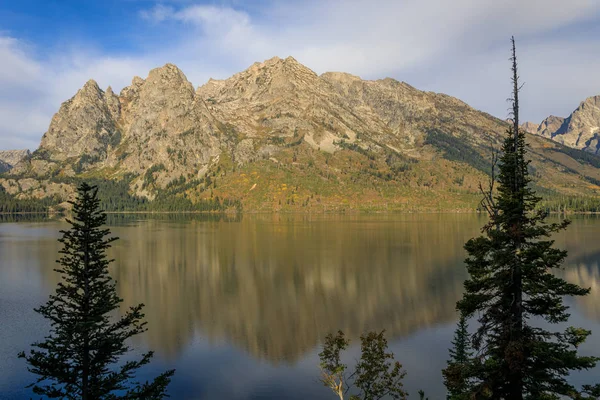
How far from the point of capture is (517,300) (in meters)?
20.0

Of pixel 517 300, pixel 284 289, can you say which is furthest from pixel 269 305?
pixel 517 300

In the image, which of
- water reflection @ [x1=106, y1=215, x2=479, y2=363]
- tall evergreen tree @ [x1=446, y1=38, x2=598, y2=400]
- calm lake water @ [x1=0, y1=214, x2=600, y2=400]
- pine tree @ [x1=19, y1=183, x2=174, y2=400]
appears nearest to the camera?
tall evergreen tree @ [x1=446, y1=38, x2=598, y2=400]

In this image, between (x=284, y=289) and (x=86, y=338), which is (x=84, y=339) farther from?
(x=284, y=289)

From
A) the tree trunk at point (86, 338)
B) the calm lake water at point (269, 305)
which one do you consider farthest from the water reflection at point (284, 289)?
the tree trunk at point (86, 338)

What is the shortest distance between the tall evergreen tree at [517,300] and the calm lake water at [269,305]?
1966cm

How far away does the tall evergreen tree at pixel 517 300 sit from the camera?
1862 cm

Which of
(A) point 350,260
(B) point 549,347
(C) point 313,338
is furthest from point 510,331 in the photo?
(A) point 350,260

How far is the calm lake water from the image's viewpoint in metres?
40.9

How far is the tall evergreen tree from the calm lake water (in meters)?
19.7

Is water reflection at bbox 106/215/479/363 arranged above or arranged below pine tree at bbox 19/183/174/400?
below

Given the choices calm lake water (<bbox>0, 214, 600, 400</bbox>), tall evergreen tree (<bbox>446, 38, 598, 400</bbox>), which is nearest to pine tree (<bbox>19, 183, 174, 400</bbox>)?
calm lake water (<bbox>0, 214, 600, 400</bbox>)

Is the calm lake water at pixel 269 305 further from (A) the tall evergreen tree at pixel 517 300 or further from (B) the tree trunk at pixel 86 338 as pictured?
(A) the tall evergreen tree at pixel 517 300

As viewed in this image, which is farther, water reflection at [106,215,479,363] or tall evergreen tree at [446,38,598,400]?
water reflection at [106,215,479,363]

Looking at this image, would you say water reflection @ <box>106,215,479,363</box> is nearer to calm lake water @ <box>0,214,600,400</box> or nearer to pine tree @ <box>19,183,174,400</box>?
calm lake water @ <box>0,214,600,400</box>
